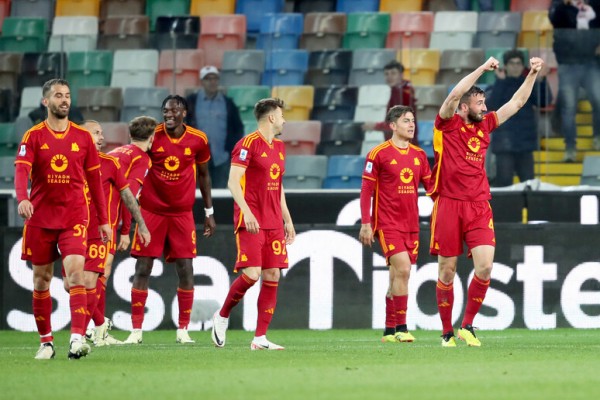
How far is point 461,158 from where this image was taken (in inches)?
451

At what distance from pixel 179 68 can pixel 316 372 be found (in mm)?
9205

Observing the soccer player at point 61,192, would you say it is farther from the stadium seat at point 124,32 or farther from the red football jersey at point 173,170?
the stadium seat at point 124,32

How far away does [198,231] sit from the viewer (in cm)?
1509

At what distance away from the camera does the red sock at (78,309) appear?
9711mm

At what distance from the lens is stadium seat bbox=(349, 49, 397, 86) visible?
55.7 ft

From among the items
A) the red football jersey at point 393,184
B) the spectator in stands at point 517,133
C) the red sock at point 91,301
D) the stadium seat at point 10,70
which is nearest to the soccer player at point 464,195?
the red football jersey at point 393,184

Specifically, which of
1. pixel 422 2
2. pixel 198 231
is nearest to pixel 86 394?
pixel 198 231

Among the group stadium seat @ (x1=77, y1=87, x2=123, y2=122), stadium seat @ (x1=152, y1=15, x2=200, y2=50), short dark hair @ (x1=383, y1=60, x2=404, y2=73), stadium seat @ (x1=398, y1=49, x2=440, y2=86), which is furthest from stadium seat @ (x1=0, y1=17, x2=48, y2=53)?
stadium seat @ (x1=398, y1=49, x2=440, y2=86)

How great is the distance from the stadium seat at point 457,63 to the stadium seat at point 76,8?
6.37m

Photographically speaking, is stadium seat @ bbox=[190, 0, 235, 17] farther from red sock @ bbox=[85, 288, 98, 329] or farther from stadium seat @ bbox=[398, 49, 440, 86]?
red sock @ bbox=[85, 288, 98, 329]

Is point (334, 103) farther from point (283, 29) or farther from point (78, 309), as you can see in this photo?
point (78, 309)

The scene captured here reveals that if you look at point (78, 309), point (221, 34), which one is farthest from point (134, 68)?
point (78, 309)

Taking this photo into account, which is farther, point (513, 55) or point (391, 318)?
point (513, 55)

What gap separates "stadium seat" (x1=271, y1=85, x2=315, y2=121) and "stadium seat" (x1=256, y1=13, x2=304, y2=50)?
1.93 metres
